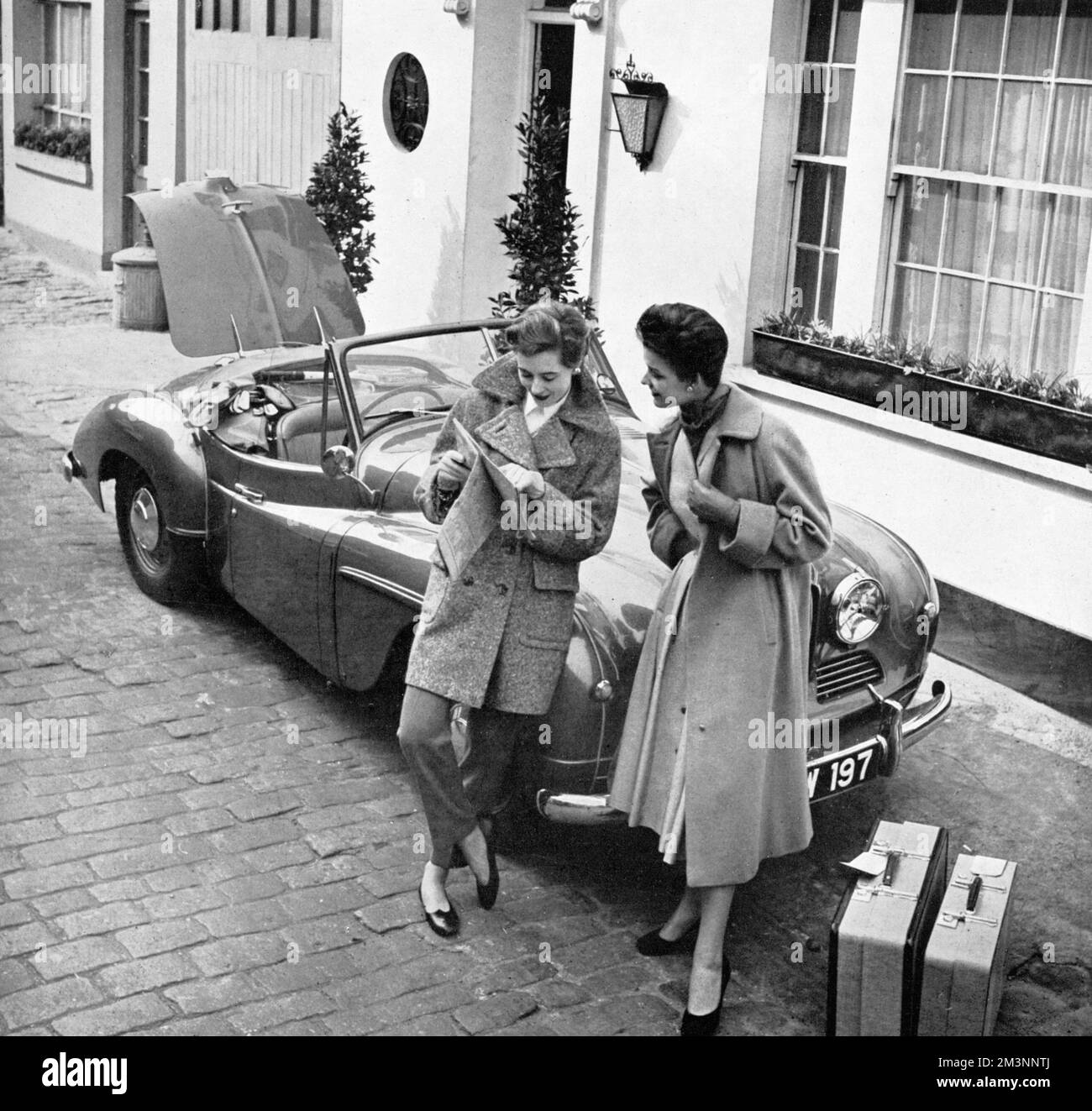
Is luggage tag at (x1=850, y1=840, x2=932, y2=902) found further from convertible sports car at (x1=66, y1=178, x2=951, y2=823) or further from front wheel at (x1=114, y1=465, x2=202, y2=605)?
front wheel at (x1=114, y1=465, x2=202, y2=605)

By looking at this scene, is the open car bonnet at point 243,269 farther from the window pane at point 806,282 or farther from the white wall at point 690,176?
the window pane at point 806,282

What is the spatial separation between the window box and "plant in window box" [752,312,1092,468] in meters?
10.7

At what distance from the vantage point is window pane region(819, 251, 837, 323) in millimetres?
7906

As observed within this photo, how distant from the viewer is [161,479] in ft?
22.1

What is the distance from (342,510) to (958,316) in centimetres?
332

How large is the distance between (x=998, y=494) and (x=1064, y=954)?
2663 millimetres

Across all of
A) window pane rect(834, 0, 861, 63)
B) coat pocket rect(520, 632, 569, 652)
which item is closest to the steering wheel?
coat pocket rect(520, 632, 569, 652)

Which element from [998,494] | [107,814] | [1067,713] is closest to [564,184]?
[998,494]

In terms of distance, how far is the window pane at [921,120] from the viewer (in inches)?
282

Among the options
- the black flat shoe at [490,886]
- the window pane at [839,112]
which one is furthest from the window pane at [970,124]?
the black flat shoe at [490,886]

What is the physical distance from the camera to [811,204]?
7980 millimetres

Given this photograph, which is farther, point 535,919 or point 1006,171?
point 1006,171

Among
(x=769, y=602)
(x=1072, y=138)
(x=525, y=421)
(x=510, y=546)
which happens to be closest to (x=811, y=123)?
(x=1072, y=138)
